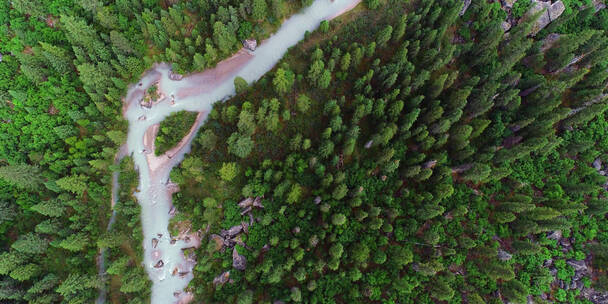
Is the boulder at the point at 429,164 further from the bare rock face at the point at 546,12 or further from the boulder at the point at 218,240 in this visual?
the bare rock face at the point at 546,12

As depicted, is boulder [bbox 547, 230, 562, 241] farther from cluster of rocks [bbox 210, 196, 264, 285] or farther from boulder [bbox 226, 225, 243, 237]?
boulder [bbox 226, 225, 243, 237]

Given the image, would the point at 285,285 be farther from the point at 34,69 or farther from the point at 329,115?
the point at 34,69

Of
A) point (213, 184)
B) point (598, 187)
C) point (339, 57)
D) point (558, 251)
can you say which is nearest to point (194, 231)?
point (213, 184)

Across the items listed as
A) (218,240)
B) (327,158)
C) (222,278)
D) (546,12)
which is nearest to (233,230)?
(218,240)

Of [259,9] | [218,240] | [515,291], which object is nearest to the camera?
[515,291]

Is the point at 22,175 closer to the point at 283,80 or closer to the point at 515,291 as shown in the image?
the point at 283,80
